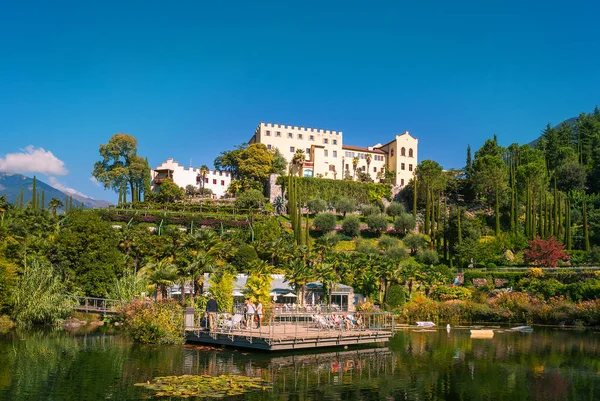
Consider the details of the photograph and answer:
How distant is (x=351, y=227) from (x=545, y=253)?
21.7m

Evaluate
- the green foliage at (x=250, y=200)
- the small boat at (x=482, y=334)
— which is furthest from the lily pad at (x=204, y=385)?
the green foliage at (x=250, y=200)

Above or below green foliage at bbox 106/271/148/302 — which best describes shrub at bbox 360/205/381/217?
above

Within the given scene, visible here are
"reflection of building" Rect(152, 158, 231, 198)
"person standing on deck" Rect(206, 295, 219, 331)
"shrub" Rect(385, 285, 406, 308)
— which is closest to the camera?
"person standing on deck" Rect(206, 295, 219, 331)

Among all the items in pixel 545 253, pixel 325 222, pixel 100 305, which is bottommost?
pixel 100 305

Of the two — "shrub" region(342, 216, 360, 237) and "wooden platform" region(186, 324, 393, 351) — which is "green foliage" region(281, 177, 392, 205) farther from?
"wooden platform" region(186, 324, 393, 351)

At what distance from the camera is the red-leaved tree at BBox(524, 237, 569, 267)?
51.2 meters

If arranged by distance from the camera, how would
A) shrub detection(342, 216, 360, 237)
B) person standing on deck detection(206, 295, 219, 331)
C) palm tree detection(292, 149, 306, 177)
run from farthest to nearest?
palm tree detection(292, 149, 306, 177), shrub detection(342, 216, 360, 237), person standing on deck detection(206, 295, 219, 331)

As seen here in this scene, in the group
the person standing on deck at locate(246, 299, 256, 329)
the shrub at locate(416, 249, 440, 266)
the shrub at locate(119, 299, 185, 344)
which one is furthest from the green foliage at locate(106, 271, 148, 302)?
the shrub at locate(416, 249, 440, 266)

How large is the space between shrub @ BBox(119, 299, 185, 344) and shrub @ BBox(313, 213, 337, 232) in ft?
119

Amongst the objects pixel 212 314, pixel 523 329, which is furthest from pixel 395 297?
pixel 212 314

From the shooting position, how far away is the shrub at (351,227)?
65.1 metres

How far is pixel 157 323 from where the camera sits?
27750 millimetres

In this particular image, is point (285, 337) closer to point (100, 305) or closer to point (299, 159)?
point (100, 305)

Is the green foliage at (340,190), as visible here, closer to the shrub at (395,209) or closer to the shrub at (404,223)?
the shrub at (395,209)
